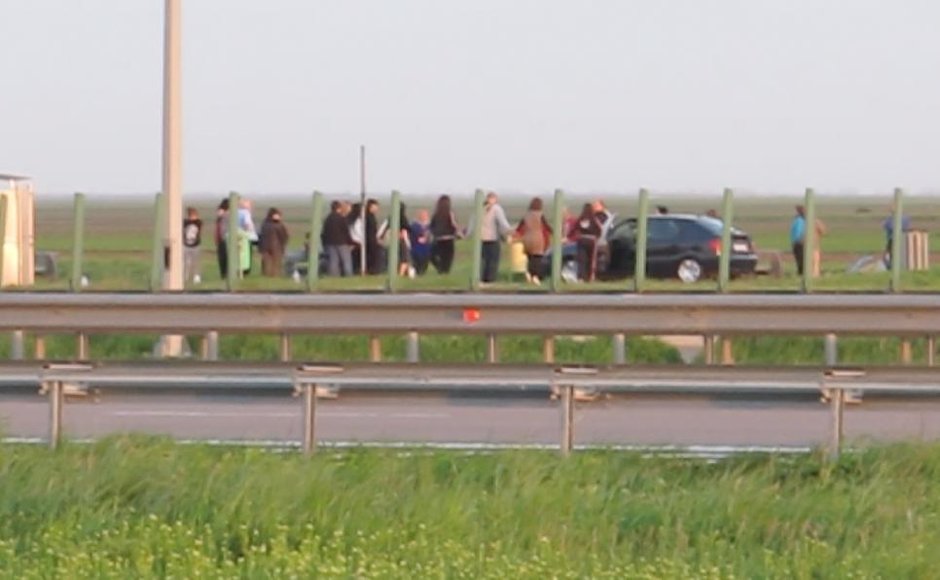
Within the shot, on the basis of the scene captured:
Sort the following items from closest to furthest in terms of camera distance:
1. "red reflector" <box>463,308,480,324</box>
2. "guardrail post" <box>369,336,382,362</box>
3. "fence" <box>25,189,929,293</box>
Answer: "red reflector" <box>463,308,480,324</box> → "guardrail post" <box>369,336,382,362</box> → "fence" <box>25,189,929,293</box>

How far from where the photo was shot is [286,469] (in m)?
11.5

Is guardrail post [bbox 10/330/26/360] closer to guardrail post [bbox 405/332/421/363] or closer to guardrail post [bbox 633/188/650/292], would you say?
guardrail post [bbox 405/332/421/363]

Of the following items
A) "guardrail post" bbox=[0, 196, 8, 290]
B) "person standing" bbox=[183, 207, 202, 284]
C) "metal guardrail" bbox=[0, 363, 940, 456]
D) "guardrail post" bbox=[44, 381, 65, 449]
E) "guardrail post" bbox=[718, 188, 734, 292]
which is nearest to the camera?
"metal guardrail" bbox=[0, 363, 940, 456]

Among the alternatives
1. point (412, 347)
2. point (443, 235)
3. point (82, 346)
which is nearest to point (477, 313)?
point (412, 347)

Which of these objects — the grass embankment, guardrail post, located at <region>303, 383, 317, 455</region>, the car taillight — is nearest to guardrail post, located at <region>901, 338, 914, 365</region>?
the grass embankment

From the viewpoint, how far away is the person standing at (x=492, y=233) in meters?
26.3

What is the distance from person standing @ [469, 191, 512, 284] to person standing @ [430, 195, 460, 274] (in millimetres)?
1762

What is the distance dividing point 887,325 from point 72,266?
351 inches

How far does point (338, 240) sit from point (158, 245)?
5232 mm

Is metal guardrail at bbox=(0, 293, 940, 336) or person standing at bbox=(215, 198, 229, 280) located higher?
person standing at bbox=(215, 198, 229, 280)

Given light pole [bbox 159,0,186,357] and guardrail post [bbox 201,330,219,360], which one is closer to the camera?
guardrail post [bbox 201,330,219,360]

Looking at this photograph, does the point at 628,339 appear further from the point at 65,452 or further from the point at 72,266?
the point at 65,452

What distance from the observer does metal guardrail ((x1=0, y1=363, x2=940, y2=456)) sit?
13.3m

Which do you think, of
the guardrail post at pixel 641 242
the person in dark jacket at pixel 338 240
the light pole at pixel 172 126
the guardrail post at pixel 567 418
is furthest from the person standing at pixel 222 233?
the guardrail post at pixel 567 418
